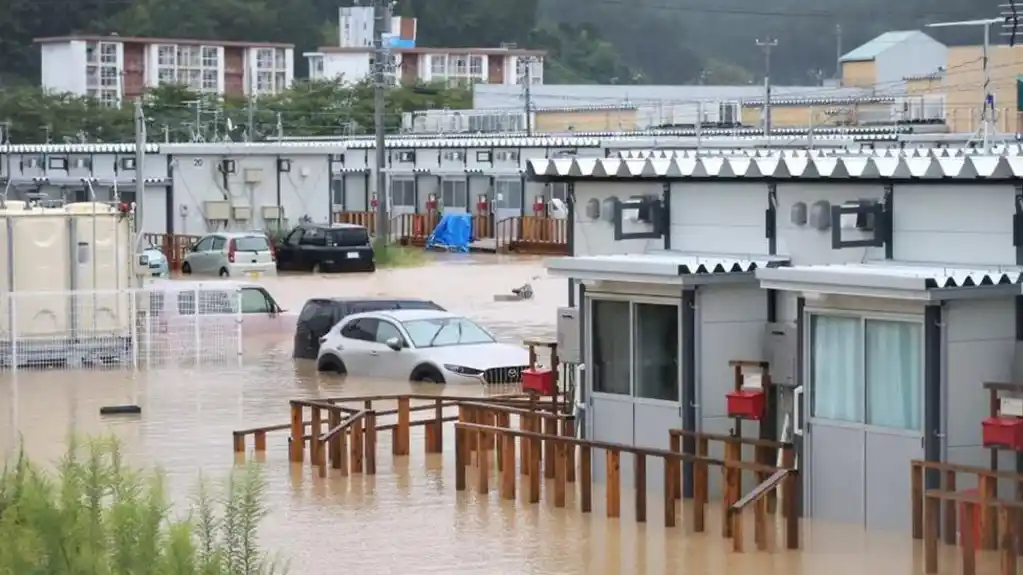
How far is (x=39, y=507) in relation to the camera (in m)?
10.9

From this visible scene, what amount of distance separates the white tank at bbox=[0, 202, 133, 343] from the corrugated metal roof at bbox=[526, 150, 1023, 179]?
12.3 meters

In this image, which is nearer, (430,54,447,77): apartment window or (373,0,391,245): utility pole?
(373,0,391,245): utility pole

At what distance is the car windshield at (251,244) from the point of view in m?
54.6

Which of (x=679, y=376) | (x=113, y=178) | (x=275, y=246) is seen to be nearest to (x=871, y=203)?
(x=679, y=376)

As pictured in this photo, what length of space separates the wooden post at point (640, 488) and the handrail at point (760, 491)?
114cm

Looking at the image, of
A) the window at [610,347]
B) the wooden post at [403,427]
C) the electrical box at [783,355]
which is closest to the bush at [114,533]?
the electrical box at [783,355]

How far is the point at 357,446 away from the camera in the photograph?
22.8 m

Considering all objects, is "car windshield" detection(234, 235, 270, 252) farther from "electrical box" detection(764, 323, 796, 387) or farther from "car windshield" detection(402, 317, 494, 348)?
"electrical box" detection(764, 323, 796, 387)

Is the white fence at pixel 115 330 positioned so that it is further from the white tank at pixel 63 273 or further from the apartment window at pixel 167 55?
the apartment window at pixel 167 55

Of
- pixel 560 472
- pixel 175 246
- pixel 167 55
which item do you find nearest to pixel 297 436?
pixel 560 472

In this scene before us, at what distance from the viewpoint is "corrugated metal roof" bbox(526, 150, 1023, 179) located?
18734 mm

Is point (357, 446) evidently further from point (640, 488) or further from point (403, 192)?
point (403, 192)

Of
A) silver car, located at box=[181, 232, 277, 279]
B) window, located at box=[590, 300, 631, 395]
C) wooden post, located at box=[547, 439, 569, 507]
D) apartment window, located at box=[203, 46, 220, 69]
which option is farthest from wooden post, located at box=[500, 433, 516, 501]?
apartment window, located at box=[203, 46, 220, 69]

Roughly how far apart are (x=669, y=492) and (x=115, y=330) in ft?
55.4
